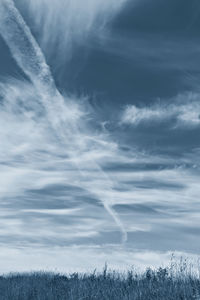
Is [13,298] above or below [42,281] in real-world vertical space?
below

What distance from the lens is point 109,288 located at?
14.5 meters

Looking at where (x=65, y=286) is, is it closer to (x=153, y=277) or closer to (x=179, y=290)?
(x=153, y=277)

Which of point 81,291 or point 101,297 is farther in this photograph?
point 81,291

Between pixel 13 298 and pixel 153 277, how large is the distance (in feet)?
17.5

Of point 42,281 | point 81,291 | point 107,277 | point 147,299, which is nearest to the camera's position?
point 147,299

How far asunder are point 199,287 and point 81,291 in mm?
4163

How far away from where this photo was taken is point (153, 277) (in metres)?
15.1

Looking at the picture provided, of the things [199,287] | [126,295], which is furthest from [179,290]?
[126,295]

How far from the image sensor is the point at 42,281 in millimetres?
18766

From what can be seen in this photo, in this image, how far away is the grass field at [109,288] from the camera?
12.2 m

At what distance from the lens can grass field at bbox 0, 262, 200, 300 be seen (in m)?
12.2

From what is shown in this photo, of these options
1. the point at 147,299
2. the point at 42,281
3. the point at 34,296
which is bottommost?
the point at 147,299

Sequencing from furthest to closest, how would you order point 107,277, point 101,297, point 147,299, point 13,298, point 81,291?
point 107,277, point 13,298, point 81,291, point 101,297, point 147,299

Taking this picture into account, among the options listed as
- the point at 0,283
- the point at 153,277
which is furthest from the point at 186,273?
the point at 0,283
